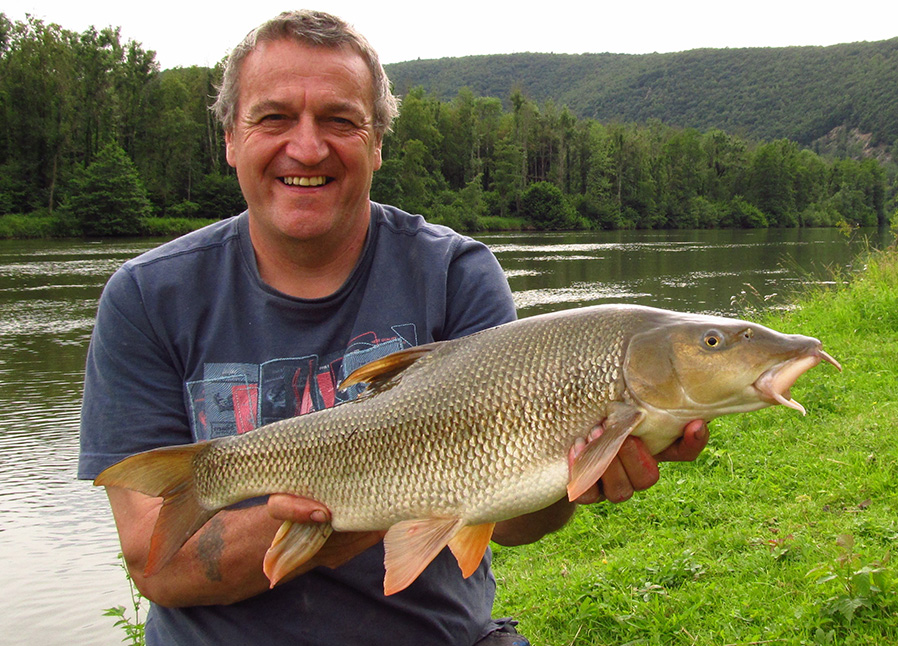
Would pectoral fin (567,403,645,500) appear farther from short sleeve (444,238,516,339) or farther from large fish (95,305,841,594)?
short sleeve (444,238,516,339)

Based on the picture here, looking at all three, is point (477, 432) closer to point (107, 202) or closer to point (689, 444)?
point (689, 444)

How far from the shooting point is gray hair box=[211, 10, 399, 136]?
2.14 metres

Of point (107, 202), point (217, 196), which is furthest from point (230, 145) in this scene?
point (217, 196)

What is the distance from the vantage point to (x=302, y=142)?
212 cm

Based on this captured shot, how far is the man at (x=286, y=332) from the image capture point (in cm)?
188

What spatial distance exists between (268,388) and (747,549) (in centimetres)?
248

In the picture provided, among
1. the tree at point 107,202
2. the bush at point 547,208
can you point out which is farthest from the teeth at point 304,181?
the bush at point 547,208

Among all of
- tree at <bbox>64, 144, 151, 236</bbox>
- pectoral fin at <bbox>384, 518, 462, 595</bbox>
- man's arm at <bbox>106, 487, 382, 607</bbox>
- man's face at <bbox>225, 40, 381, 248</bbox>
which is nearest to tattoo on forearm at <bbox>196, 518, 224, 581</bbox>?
man's arm at <bbox>106, 487, 382, 607</bbox>

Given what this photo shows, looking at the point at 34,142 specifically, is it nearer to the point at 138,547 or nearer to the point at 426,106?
the point at 426,106

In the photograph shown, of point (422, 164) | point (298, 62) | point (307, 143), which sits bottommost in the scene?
point (422, 164)

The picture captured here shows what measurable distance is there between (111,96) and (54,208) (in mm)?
8879

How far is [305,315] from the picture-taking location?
2.09 metres

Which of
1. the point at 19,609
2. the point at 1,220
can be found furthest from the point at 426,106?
the point at 19,609

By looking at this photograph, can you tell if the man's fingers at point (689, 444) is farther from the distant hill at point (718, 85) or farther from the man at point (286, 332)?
the distant hill at point (718, 85)
